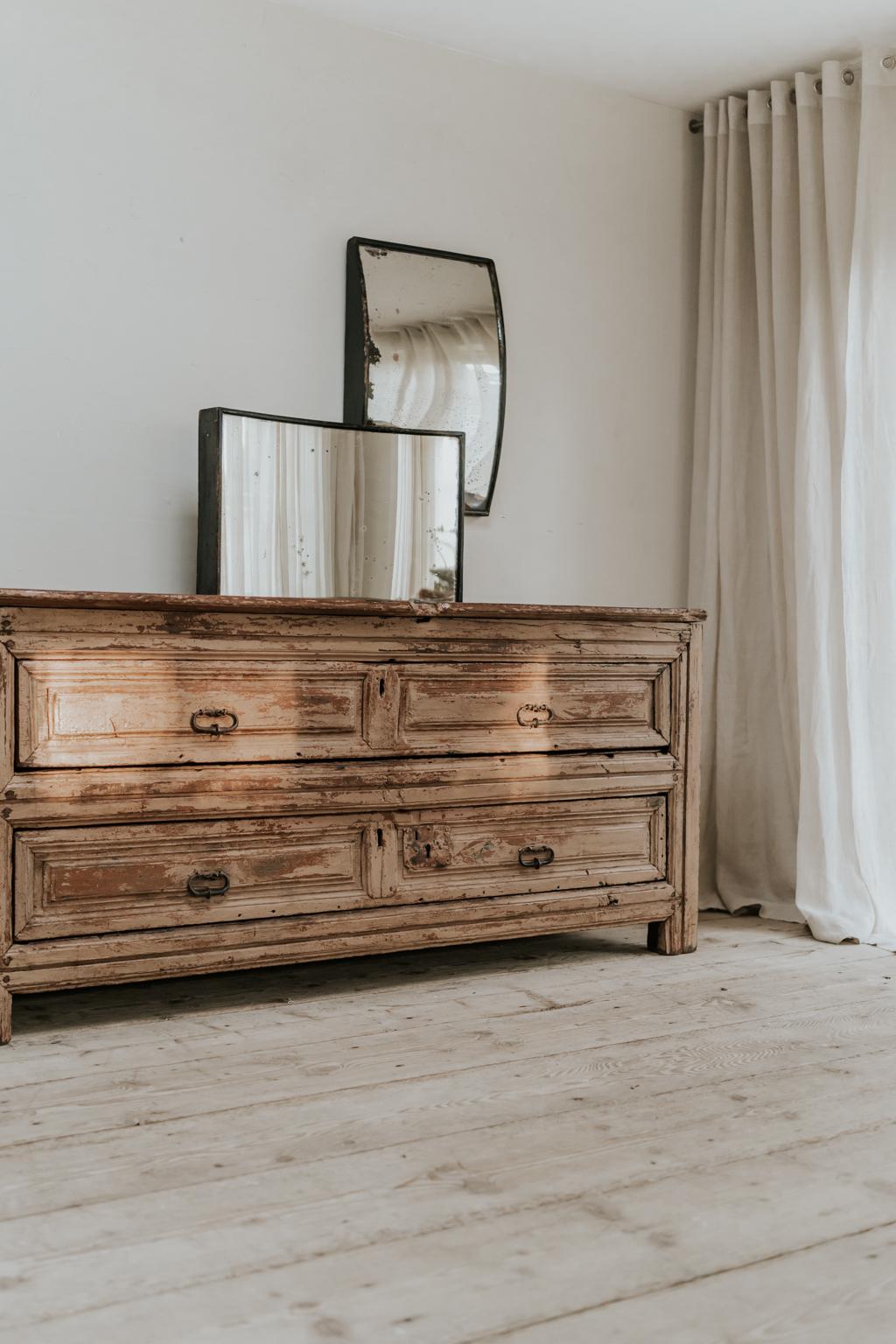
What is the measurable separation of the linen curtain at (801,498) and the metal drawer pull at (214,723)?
5.13ft

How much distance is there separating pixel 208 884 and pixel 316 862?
0.73 ft

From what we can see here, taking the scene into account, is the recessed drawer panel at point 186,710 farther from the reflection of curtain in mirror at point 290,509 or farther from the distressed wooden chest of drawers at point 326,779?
the reflection of curtain in mirror at point 290,509

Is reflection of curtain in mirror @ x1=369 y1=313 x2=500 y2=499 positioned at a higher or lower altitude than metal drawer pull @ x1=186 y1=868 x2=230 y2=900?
higher

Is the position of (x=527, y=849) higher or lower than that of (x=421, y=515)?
lower

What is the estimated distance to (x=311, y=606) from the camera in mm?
2395

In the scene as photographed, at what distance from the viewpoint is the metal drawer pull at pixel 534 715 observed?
8.73 feet

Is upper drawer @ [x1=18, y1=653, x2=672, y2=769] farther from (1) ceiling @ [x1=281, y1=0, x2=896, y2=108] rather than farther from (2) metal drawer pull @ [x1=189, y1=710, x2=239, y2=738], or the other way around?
(1) ceiling @ [x1=281, y1=0, x2=896, y2=108]

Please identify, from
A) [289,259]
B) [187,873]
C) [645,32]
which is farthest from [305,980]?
[645,32]

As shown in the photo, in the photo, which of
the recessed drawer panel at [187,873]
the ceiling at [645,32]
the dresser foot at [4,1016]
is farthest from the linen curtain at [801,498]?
the dresser foot at [4,1016]

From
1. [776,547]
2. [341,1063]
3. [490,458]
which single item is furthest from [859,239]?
[341,1063]

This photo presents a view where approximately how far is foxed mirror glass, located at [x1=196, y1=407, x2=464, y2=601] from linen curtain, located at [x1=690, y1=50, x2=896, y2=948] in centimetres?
91

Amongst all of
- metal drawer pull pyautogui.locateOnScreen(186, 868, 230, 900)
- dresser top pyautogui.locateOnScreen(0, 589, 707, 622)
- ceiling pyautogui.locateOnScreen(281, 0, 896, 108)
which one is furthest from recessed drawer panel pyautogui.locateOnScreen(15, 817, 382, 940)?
ceiling pyautogui.locateOnScreen(281, 0, 896, 108)

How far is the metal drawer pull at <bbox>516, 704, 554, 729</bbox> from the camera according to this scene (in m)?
2.66

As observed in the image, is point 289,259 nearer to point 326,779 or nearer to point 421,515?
point 421,515
